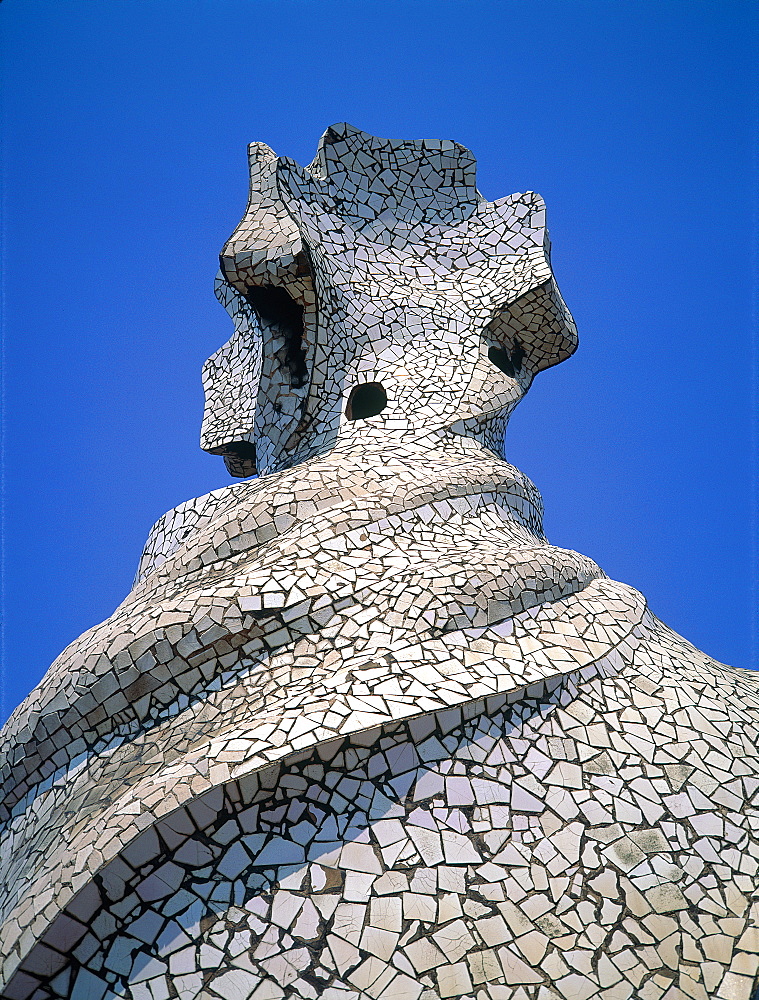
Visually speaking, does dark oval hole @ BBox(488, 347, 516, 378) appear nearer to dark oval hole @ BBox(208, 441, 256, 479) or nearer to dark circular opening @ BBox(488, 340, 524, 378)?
dark circular opening @ BBox(488, 340, 524, 378)

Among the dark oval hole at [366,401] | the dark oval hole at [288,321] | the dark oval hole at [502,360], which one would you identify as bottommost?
the dark oval hole at [366,401]

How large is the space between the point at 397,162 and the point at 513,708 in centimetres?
612

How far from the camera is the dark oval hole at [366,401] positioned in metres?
8.52

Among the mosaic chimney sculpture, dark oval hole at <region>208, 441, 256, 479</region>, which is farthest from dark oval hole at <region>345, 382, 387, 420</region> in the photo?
dark oval hole at <region>208, 441, 256, 479</region>

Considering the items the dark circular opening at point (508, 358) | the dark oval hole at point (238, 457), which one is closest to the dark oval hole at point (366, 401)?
the dark circular opening at point (508, 358)

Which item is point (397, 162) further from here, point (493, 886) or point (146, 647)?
point (493, 886)

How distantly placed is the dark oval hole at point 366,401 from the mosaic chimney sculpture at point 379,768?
42 cm

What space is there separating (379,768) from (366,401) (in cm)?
404

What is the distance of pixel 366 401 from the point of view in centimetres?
876

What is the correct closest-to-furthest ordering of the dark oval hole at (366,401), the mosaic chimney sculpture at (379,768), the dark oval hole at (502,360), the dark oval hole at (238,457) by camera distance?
the mosaic chimney sculpture at (379,768), the dark oval hole at (366,401), the dark oval hole at (502,360), the dark oval hole at (238,457)

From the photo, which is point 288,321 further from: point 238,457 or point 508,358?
point 508,358

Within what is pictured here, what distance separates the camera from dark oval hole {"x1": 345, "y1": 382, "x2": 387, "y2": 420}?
8.52m

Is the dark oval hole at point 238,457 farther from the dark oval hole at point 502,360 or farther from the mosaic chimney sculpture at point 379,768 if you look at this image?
the dark oval hole at point 502,360

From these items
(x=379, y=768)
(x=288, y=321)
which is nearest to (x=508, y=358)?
Result: (x=288, y=321)
